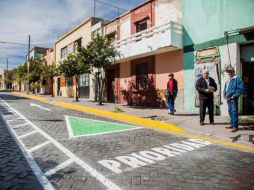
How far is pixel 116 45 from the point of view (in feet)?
54.5

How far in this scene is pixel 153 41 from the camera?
13461mm

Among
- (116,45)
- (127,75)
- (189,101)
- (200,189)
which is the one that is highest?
(116,45)

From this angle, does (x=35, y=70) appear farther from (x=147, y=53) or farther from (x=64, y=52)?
(x=147, y=53)

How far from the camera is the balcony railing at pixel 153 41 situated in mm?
12461

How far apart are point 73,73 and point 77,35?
8131mm

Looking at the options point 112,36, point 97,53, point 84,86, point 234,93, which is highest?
point 112,36

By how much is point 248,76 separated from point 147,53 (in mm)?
5880

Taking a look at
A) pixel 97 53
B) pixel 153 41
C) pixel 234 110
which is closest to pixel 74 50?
pixel 97 53

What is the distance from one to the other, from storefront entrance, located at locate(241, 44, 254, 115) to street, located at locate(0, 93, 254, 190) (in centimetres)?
521

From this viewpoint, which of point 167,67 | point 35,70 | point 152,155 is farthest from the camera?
point 35,70

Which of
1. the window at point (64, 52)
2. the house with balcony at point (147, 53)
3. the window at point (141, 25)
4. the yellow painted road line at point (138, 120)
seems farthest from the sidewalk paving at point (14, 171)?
the window at point (64, 52)

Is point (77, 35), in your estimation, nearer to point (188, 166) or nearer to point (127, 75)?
point (127, 75)

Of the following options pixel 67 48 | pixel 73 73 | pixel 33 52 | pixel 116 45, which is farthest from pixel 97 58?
pixel 33 52

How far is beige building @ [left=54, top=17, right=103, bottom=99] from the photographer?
22.7m
